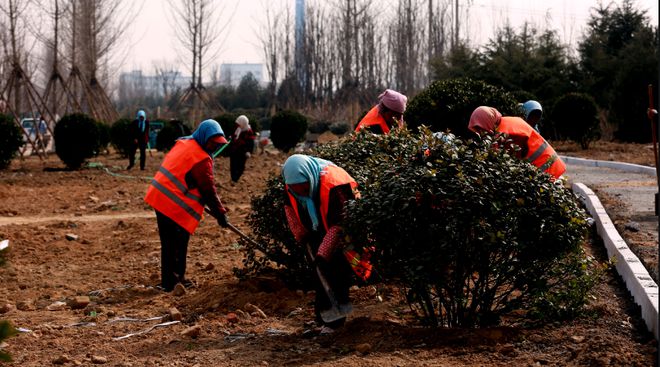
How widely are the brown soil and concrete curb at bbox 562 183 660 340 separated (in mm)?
104

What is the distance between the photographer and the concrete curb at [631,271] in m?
5.45

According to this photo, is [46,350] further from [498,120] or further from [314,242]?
[498,120]

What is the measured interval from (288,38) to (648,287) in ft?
121

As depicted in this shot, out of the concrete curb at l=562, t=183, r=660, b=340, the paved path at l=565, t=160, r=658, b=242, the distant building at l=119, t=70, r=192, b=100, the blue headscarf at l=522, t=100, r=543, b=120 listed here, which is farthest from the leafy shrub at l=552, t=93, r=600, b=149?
the distant building at l=119, t=70, r=192, b=100

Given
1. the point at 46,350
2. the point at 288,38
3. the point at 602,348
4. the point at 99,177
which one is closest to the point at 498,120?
the point at 602,348

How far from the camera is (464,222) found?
202 inches

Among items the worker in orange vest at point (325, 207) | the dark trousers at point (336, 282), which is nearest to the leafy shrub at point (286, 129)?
the worker in orange vest at point (325, 207)

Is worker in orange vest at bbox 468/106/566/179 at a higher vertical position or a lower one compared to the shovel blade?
higher

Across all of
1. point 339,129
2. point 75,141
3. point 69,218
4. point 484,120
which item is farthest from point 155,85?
point 484,120

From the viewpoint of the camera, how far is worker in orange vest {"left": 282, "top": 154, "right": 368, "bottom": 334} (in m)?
5.85

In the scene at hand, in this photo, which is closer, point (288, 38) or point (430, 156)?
point (430, 156)

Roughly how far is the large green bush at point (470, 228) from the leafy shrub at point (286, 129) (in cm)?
2031

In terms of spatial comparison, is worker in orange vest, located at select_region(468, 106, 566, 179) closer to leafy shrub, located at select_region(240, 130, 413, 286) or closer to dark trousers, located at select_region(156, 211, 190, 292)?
leafy shrub, located at select_region(240, 130, 413, 286)

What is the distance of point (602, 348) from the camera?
16.0 feet
